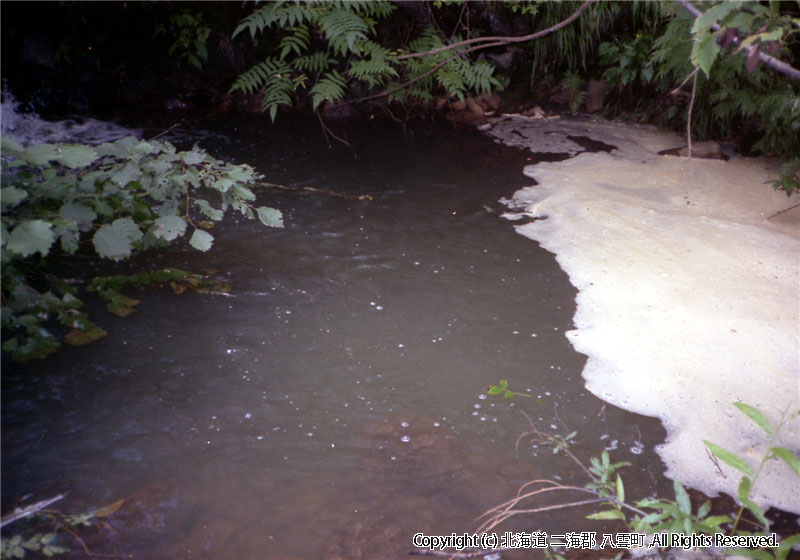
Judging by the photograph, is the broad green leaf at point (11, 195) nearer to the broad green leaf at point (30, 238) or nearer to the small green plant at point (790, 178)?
the broad green leaf at point (30, 238)

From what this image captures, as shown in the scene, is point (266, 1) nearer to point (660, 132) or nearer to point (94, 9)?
point (94, 9)

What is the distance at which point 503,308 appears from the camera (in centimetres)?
315

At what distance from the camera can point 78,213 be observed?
224 cm

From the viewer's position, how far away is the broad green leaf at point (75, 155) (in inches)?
82.4

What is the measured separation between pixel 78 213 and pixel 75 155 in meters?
0.24

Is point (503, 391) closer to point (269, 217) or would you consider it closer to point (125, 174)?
point (269, 217)

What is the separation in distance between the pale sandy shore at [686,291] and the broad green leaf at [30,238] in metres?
2.16

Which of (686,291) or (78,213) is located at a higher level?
(78,213)

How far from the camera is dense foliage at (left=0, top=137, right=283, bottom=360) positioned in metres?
2.03

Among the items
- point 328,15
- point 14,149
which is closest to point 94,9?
point 328,15

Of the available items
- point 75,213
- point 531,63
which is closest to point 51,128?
point 75,213

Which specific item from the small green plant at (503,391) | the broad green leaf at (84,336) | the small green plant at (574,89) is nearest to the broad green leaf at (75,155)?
the broad green leaf at (84,336)

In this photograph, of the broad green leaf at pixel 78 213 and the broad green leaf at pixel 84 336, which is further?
the broad green leaf at pixel 84 336

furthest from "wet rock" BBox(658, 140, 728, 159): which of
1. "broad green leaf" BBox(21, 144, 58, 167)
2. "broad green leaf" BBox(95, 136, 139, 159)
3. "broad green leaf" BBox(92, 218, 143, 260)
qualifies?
"broad green leaf" BBox(21, 144, 58, 167)
